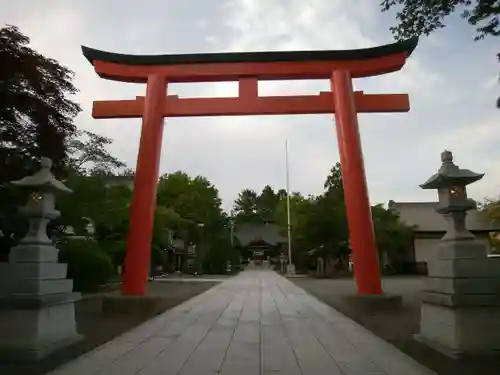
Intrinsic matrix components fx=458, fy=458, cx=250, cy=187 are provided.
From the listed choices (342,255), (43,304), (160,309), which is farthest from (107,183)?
(342,255)

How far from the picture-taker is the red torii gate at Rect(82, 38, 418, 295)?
1095cm

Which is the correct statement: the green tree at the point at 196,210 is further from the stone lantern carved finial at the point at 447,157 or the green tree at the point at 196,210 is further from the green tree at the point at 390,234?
the stone lantern carved finial at the point at 447,157

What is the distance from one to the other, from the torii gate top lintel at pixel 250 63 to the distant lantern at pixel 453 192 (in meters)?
5.19

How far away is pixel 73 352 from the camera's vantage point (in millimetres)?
6008

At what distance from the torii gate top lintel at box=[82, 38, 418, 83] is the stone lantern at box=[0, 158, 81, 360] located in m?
5.38

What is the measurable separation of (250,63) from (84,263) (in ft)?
27.4

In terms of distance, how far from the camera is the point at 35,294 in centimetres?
599

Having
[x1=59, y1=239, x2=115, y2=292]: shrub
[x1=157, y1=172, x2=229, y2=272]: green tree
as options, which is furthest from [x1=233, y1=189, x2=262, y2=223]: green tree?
[x1=59, y1=239, x2=115, y2=292]: shrub

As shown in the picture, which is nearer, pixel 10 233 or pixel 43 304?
pixel 43 304

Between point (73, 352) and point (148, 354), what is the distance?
1003mm

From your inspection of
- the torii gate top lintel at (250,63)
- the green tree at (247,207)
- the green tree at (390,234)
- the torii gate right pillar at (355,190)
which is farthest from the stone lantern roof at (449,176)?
the green tree at (247,207)

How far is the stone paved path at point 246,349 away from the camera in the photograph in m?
5.12

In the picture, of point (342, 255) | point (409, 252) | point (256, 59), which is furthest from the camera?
point (409, 252)

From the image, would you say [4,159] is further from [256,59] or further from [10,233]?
[256,59]
